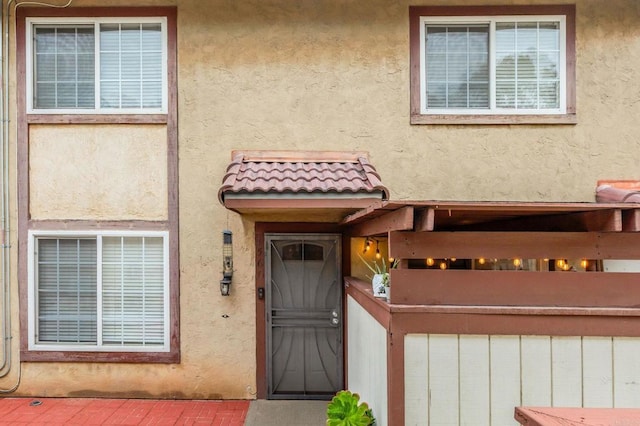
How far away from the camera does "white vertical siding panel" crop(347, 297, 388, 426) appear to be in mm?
3441

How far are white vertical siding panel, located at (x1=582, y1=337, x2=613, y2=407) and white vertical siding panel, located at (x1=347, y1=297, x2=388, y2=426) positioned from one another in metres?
1.49

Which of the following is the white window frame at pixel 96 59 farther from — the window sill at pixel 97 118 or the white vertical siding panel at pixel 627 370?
the white vertical siding panel at pixel 627 370

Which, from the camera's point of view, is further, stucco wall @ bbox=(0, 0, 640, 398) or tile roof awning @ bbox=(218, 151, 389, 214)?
stucco wall @ bbox=(0, 0, 640, 398)

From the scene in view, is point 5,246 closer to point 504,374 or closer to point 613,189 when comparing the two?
point 504,374

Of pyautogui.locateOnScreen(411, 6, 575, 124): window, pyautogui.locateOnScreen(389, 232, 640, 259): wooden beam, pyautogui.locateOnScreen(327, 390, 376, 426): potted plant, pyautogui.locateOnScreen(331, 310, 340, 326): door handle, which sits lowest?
pyautogui.locateOnScreen(327, 390, 376, 426): potted plant

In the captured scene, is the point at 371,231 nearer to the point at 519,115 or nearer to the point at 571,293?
the point at 571,293

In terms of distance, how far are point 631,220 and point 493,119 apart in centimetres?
338

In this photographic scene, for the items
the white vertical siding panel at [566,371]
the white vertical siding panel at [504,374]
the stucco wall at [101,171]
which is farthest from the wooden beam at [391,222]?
the stucco wall at [101,171]

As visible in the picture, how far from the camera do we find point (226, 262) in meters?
6.07

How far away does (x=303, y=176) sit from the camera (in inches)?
207

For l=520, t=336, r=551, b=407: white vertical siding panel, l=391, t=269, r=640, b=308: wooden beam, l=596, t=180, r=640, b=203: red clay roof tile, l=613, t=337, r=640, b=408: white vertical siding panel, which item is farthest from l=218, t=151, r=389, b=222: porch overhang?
l=596, t=180, r=640, b=203: red clay roof tile

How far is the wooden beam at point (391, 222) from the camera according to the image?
3066 mm

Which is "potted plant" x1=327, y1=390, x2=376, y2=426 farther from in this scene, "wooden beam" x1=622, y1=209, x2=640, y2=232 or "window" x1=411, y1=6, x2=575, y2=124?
"window" x1=411, y1=6, x2=575, y2=124

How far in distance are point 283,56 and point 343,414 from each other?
16.1 feet
